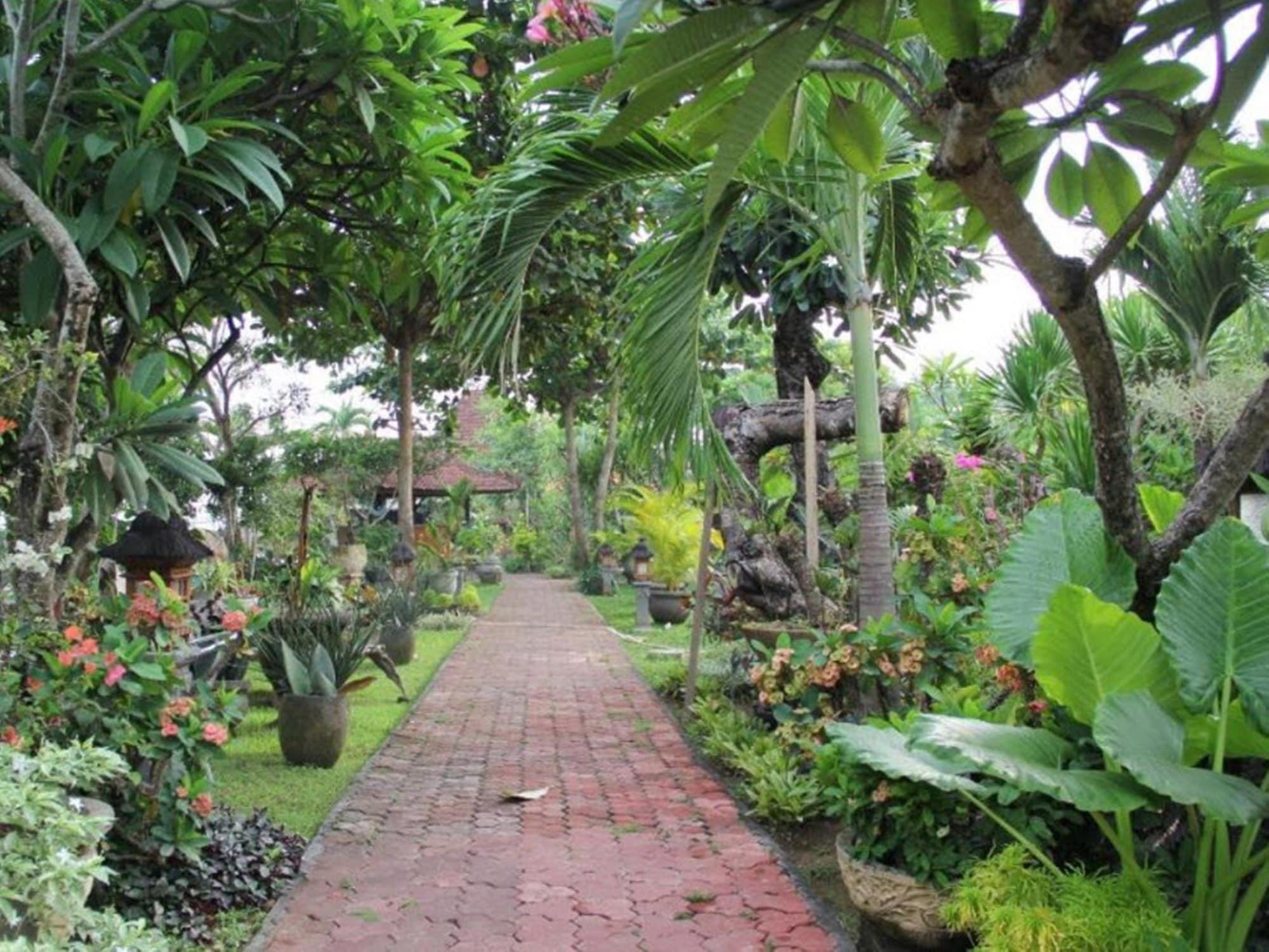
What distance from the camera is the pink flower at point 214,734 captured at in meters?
3.54

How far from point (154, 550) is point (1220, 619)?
17.0ft

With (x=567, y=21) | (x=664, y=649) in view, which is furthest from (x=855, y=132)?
(x=664, y=649)

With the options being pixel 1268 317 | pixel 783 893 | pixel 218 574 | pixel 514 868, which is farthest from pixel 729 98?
pixel 218 574

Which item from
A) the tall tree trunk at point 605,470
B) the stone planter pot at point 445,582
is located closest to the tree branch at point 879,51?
the stone planter pot at point 445,582

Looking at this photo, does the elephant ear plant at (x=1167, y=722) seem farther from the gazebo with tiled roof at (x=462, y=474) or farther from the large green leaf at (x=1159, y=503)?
the gazebo with tiled roof at (x=462, y=474)

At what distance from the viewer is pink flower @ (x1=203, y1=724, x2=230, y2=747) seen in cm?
354

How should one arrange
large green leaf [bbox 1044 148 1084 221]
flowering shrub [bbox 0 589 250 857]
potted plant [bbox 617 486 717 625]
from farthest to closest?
potted plant [bbox 617 486 717 625] < flowering shrub [bbox 0 589 250 857] < large green leaf [bbox 1044 148 1084 221]

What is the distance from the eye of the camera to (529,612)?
56.1 feet

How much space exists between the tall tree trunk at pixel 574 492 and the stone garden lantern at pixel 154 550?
16576mm

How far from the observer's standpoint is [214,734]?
140 inches

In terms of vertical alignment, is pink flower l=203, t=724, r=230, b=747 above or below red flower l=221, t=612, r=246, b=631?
below

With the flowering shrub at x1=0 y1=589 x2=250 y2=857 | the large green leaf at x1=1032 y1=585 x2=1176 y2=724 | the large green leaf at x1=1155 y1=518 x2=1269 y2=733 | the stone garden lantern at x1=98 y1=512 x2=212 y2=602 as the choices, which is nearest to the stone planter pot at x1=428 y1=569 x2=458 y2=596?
the stone garden lantern at x1=98 y1=512 x2=212 y2=602

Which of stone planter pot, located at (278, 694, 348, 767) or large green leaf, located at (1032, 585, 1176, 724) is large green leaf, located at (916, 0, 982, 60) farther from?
stone planter pot, located at (278, 694, 348, 767)

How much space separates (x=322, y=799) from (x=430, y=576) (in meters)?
11.2
